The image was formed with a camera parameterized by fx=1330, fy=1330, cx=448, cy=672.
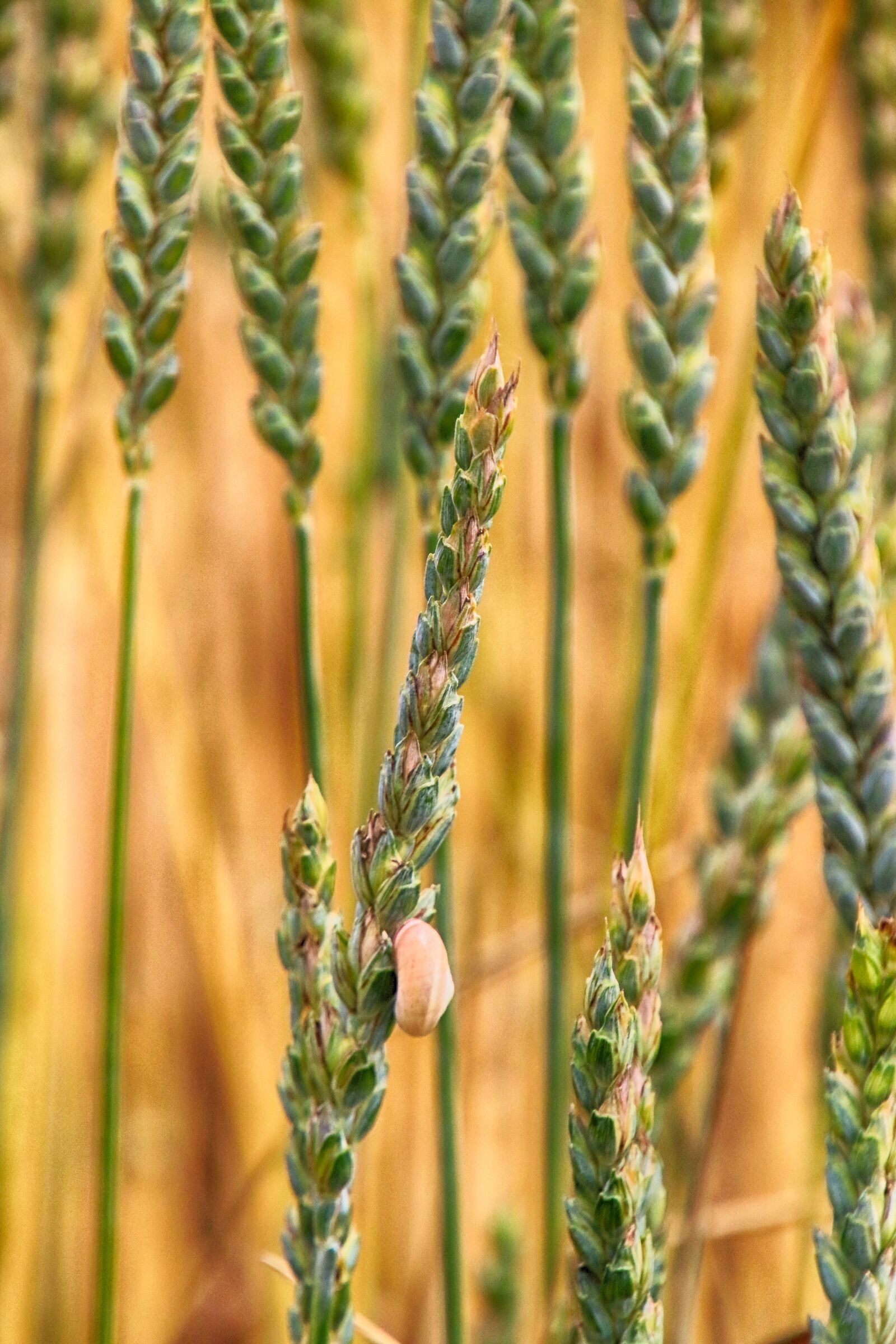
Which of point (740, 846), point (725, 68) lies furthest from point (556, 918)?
point (725, 68)

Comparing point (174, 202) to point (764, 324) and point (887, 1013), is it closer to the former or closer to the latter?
point (764, 324)

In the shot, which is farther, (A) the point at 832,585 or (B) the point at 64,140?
(B) the point at 64,140

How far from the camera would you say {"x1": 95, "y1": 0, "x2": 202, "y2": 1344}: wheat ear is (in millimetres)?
367

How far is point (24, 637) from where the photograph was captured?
56 centimetres

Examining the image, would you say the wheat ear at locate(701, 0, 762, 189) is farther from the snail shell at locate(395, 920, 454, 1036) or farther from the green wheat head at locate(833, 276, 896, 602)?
the snail shell at locate(395, 920, 454, 1036)

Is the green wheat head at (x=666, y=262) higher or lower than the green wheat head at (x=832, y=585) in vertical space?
higher

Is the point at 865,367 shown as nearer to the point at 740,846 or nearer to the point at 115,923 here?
the point at 740,846

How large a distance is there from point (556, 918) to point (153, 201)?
0.91 ft

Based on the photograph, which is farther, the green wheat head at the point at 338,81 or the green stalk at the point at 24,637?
the green wheat head at the point at 338,81

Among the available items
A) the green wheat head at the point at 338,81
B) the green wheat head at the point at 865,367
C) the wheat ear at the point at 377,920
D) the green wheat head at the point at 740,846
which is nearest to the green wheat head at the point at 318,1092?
the wheat ear at the point at 377,920

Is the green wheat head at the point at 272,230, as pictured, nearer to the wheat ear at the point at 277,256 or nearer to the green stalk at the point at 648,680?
the wheat ear at the point at 277,256

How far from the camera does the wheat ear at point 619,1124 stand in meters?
0.30

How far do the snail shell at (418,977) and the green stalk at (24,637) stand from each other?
0.33 m

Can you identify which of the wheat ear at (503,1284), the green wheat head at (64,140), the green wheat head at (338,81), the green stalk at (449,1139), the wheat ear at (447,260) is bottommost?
the wheat ear at (503,1284)
